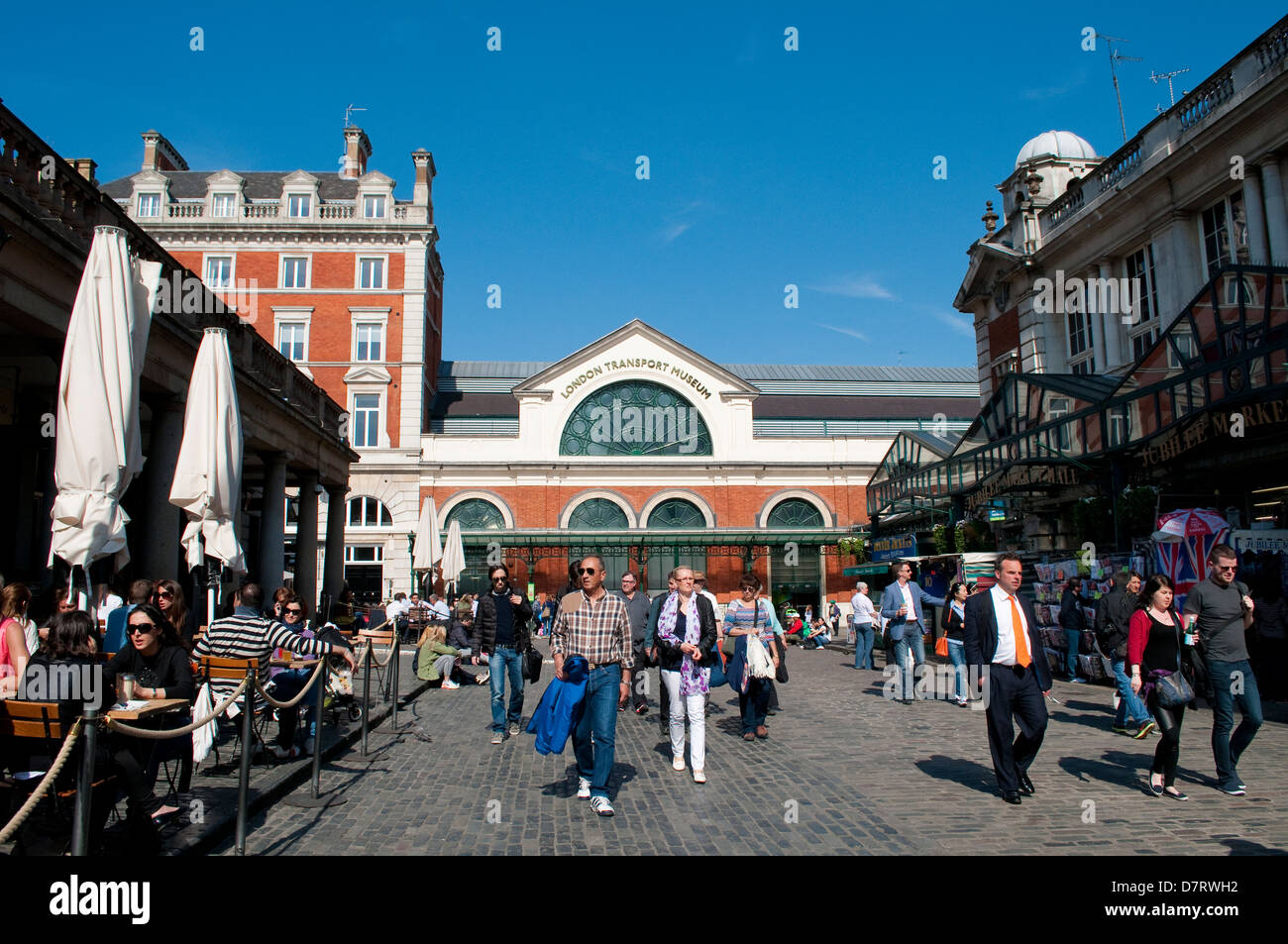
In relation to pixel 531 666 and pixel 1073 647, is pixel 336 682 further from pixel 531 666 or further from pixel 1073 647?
pixel 1073 647

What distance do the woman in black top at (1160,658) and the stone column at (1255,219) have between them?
12.2 meters

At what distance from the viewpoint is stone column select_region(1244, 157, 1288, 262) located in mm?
15180

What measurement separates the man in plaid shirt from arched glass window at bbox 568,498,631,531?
2934cm

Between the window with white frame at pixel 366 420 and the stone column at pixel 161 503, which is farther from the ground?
the window with white frame at pixel 366 420

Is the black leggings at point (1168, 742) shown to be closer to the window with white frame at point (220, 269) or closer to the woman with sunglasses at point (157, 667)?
the woman with sunglasses at point (157, 667)

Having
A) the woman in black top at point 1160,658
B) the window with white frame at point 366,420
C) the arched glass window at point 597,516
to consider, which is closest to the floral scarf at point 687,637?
the woman in black top at point 1160,658

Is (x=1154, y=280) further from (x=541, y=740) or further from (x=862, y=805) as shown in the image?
(x=541, y=740)

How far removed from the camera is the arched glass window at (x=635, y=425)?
37438mm

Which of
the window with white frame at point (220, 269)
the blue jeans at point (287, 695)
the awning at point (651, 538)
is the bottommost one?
the blue jeans at point (287, 695)

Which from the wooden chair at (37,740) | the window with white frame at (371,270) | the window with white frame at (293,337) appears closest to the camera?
the wooden chair at (37,740)

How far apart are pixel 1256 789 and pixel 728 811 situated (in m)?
4.20

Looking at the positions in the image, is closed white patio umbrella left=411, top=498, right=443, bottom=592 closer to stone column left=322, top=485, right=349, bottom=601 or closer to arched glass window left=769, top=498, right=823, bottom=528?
stone column left=322, top=485, right=349, bottom=601

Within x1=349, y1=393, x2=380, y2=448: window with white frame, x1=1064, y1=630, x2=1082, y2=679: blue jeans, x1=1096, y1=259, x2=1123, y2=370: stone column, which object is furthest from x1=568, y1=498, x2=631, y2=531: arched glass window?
x1=1064, y1=630, x2=1082, y2=679: blue jeans

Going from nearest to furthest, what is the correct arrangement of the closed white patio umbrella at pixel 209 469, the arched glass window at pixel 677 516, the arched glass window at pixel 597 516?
the closed white patio umbrella at pixel 209 469 < the arched glass window at pixel 597 516 < the arched glass window at pixel 677 516
